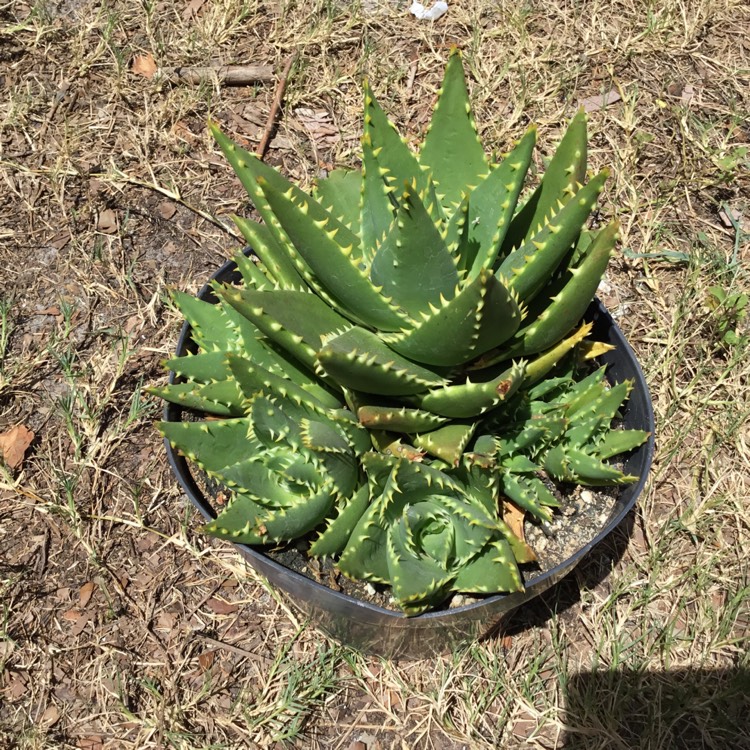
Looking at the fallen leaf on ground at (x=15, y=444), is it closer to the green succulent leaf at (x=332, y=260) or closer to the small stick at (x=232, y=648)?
the small stick at (x=232, y=648)

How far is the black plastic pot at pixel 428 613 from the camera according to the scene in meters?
1.56

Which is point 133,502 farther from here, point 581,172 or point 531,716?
point 581,172

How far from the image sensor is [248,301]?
1294 mm

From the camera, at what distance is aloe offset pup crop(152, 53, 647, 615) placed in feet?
4.25

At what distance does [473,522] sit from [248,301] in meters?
0.58

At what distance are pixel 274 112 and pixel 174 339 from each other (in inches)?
40.3

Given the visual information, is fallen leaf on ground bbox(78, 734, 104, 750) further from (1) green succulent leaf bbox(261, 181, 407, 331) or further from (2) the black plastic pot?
(1) green succulent leaf bbox(261, 181, 407, 331)

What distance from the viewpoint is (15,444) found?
2311mm

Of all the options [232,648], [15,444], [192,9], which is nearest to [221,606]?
[232,648]

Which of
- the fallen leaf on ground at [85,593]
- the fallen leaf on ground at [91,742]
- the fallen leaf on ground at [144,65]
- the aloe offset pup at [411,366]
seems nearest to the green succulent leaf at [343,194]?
the aloe offset pup at [411,366]

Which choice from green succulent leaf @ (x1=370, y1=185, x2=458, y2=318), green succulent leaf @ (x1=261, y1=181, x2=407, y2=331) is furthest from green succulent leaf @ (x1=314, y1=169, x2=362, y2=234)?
green succulent leaf @ (x1=370, y1=185, x2=458, y2=318)

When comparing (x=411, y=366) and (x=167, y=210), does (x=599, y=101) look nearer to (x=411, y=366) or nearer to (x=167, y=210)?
(x=167, y=210)

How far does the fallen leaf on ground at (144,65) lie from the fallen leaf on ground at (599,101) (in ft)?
5.70

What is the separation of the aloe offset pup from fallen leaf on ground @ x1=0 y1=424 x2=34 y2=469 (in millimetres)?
948
